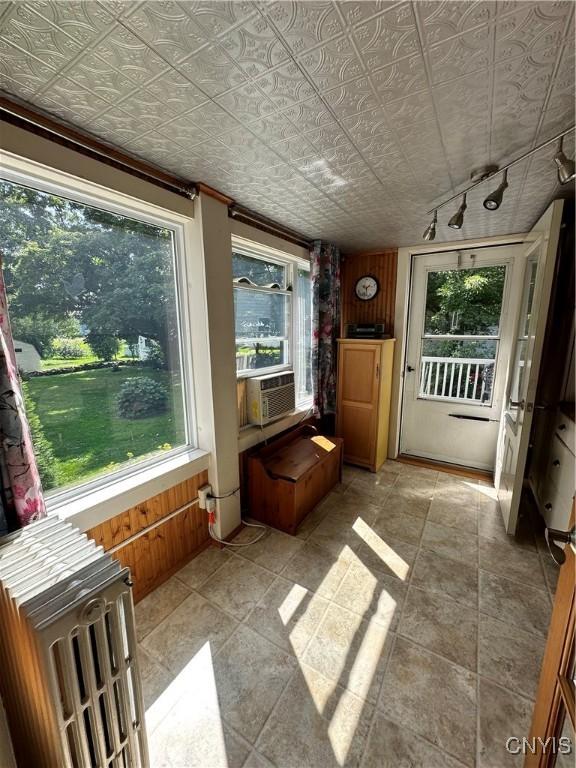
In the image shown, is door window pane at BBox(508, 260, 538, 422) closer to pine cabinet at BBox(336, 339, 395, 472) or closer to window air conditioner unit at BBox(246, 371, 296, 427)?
pine cabinet at BBox(336, 339, 395, 472)

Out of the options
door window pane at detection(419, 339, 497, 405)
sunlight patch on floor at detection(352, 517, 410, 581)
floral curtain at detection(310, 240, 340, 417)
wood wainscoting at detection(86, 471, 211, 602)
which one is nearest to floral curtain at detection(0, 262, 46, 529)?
wood wainscoting at detection(86, 471, 211, 602)

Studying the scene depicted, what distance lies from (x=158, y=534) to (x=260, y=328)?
165 centimetres

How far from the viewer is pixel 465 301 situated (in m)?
3.05

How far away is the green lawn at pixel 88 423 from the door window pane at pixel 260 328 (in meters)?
0.76

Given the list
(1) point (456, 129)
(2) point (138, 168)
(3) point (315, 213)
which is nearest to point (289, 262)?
(3) point (315, 213)

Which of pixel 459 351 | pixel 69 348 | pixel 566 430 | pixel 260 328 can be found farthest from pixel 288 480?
pixel 459 351

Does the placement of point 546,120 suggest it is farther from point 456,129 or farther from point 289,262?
point 289,262

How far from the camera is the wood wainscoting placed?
5.25ft

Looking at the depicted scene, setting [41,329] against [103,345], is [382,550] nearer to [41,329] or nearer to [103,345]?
[103,345]

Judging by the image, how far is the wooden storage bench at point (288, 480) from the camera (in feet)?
7.36

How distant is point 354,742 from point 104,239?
2376 mm

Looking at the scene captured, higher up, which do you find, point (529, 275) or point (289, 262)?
point (289, 262)

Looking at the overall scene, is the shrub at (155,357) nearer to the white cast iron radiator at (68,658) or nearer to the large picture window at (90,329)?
the large picture window at (90,329)

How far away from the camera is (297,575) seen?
6.17ft
